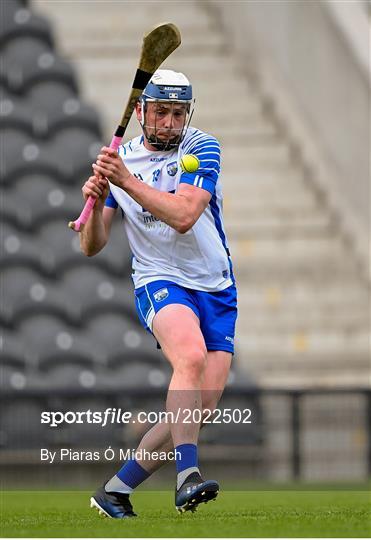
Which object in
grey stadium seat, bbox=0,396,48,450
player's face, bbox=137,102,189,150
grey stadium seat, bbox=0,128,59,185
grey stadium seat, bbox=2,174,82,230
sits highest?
grey stadium seat, bbox=0,128,59,185

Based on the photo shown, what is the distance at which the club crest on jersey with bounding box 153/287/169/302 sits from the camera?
5.82m

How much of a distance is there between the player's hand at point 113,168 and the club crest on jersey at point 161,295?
0.43 metres

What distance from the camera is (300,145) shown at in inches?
555

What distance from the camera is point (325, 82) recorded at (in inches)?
535

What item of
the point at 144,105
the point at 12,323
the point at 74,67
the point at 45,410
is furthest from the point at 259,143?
the point at 144,105

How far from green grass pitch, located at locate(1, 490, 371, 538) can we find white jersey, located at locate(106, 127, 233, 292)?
0.87 meters

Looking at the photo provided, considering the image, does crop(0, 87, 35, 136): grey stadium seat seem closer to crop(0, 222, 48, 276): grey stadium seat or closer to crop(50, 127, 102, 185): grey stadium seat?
crop(50, 127, 102, 185): grey stadium seat

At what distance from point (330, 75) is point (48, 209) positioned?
2594 mm

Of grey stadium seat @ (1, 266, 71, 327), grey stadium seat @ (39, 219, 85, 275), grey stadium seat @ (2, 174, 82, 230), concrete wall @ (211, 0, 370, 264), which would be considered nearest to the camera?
grey stadium seat @ (1, 266, 71, 327)

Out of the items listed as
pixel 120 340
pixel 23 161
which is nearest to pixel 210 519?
pixel 120 340

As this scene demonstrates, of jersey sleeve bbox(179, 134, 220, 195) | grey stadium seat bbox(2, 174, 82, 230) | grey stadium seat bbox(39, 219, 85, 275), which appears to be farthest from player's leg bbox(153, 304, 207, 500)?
grey stadium seat bbox(2, 174, 82, 230)

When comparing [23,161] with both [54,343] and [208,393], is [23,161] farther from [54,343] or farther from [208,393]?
[208,393]

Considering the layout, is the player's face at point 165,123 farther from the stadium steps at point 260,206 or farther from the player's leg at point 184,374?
the stadium steps at point 260,206

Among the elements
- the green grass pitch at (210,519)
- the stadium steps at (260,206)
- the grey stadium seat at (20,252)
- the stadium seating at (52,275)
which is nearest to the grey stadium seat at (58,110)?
A: the stadium seating at (52,275)
